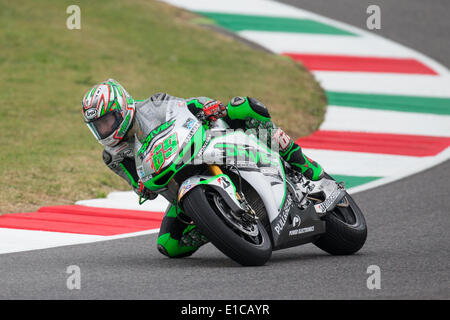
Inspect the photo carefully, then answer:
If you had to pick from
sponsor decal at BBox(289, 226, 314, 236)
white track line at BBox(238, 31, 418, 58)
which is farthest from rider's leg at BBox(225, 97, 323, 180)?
white track line at BBox(238, 31, 418, 58)

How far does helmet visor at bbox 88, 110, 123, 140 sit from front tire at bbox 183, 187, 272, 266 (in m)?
0.73

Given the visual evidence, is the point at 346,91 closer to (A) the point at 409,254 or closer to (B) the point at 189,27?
(B) the point at 189,27

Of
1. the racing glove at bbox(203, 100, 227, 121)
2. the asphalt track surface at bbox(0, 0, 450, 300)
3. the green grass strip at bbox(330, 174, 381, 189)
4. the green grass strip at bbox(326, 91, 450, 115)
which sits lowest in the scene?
the green grass strip at bbox(330, 174, 381, 189)

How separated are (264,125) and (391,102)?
23.4ft

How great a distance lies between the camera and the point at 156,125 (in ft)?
20.7

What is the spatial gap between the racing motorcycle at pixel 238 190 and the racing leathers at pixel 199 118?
8 cm

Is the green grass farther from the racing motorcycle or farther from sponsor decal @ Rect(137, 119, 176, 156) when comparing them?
the racing motorcycle

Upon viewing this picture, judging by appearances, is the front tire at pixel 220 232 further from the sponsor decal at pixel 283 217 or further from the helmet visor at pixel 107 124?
the helmet visor at pixel 107 124

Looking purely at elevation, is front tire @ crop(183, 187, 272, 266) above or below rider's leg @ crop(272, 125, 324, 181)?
below

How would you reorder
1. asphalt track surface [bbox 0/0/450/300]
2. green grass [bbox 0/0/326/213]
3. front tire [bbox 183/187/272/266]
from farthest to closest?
green grass [bbox 0/0/326/213] < front tire [bbox 183/187/272/266] < asphalt track surface [bbox 0/0/450/300]

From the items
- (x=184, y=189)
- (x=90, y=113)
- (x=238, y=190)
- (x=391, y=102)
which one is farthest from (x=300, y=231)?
(x=391, y=102)

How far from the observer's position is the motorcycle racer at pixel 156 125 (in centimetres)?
618

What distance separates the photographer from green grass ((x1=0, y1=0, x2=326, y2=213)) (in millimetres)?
10078

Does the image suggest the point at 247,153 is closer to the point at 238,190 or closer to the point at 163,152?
the point at 238,190
